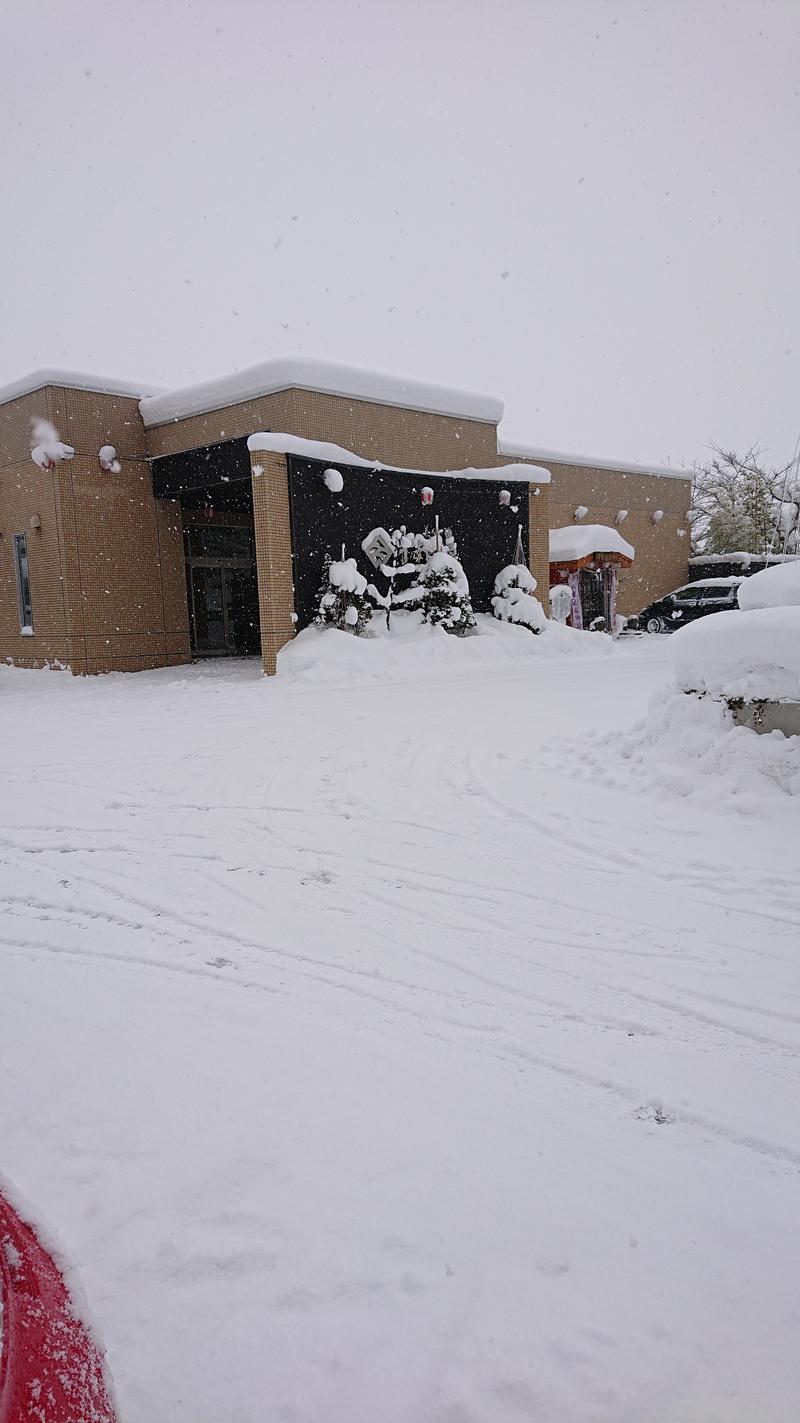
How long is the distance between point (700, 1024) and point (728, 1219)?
89cm

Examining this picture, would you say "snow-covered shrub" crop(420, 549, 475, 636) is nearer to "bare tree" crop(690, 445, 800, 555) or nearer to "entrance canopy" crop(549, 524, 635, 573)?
"entrance canopy" crop(549, 524, 635, 573)

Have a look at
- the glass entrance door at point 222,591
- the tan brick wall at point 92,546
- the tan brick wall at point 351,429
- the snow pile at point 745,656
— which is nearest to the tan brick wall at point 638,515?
the tan brick wall at point 351,429

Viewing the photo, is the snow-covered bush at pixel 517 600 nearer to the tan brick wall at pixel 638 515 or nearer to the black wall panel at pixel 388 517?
the black wall panel at pixel 388 517

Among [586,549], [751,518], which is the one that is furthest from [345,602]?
[751,518]

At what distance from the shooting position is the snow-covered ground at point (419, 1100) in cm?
149

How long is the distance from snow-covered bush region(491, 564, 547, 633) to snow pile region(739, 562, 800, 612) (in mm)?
11252

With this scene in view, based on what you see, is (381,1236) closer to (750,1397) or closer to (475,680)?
(750,1397)

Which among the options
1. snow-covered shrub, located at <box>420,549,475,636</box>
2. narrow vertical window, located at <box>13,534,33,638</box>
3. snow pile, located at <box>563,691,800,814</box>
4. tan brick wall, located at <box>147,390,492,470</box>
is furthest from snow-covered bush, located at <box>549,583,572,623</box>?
snow pile, located at <box>563,691,800,814</box>

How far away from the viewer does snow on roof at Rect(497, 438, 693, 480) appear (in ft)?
82.1

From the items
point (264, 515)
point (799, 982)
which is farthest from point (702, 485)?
point (799, 982)

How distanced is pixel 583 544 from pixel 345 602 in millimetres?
12111

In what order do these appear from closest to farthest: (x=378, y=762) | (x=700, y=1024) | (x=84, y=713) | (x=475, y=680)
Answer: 1. (x=700, y=1024)
2. (x=378, y=762)
3. (x=84, y=713)
4. (x=475, y=680)

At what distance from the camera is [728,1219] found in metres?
1.81

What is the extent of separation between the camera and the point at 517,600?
17688 mm
